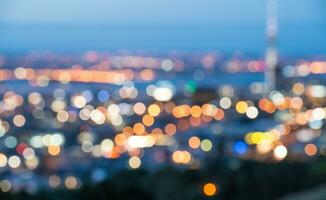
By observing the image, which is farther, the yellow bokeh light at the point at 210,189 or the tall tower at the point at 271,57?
the tall tower at the point at 271,57

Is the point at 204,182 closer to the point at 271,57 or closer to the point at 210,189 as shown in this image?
the point at 210,189

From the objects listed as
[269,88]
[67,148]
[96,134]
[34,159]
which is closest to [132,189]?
[34,159]

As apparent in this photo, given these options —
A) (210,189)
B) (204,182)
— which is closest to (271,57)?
(204,182)

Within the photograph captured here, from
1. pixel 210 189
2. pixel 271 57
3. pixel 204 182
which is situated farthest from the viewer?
pixel 271 57

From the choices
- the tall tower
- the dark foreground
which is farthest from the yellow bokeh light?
the tall tower

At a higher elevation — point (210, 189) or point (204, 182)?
point (204, 182)

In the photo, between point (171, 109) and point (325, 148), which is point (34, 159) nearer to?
point (325, 148)

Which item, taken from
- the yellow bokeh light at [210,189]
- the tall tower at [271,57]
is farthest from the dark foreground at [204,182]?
the tall tower at [271,57]

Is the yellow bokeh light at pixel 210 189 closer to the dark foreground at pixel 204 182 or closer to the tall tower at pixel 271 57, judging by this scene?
the dark foreground at pixel 204 182

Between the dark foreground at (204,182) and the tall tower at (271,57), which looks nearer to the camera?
the dark foreground at (204,182)

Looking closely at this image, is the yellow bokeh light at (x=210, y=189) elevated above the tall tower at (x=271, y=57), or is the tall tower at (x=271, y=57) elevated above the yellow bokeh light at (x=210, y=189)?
the tall tower at (x=271, y=57)

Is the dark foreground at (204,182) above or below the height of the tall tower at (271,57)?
below
